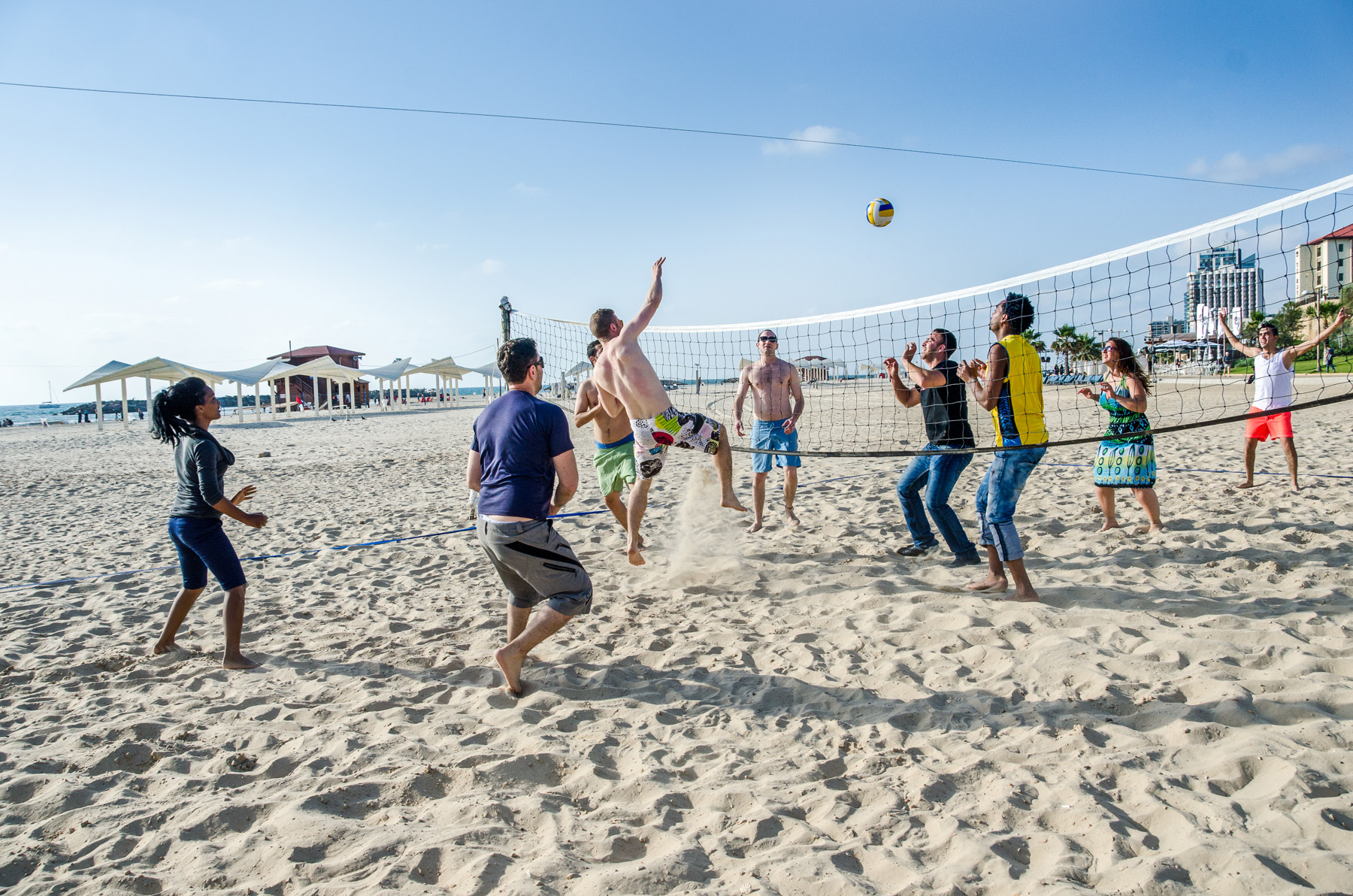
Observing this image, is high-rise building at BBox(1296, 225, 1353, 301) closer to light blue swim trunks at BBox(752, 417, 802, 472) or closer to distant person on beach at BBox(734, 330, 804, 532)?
distant person on beach at BBox(734, 330, 804, 532)

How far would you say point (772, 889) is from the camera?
1.85 m

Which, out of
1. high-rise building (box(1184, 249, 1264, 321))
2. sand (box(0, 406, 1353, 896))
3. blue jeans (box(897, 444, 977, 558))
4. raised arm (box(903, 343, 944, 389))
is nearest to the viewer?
sand (box(0, 406, 1353, 896))

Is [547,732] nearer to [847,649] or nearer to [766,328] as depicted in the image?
[847,649]

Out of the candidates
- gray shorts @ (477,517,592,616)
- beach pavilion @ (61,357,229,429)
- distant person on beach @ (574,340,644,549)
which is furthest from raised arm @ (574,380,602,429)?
beach pavilion @ (61,357,229,429)

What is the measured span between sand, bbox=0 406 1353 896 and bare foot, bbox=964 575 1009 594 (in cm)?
12

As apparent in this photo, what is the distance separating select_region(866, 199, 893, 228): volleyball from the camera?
770 cm

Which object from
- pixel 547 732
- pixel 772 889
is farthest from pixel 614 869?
pixel 547 732

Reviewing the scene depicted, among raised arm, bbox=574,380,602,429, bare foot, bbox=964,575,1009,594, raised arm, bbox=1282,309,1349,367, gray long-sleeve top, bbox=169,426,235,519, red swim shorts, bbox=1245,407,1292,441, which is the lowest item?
bare foot, bbox=964,575,1009,594

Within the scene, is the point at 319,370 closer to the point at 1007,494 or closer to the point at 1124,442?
the point at 1124,442

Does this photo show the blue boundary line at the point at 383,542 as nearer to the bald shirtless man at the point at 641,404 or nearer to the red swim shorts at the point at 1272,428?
the bald shirtless man at the point at 641,404

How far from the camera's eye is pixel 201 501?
132 inches

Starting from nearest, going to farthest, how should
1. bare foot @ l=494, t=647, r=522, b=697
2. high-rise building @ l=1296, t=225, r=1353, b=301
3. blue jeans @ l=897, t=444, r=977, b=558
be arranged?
1. bare foot @ l=494, t=647, r=522, b=697
2. high-rise building @ l=1296, t=225, r=1353, b=301
3. blue jeans @ l=897, t=444, r=977, b=558

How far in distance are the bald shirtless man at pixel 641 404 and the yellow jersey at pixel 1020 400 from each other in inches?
65.8

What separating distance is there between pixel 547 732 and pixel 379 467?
971 centimetres
